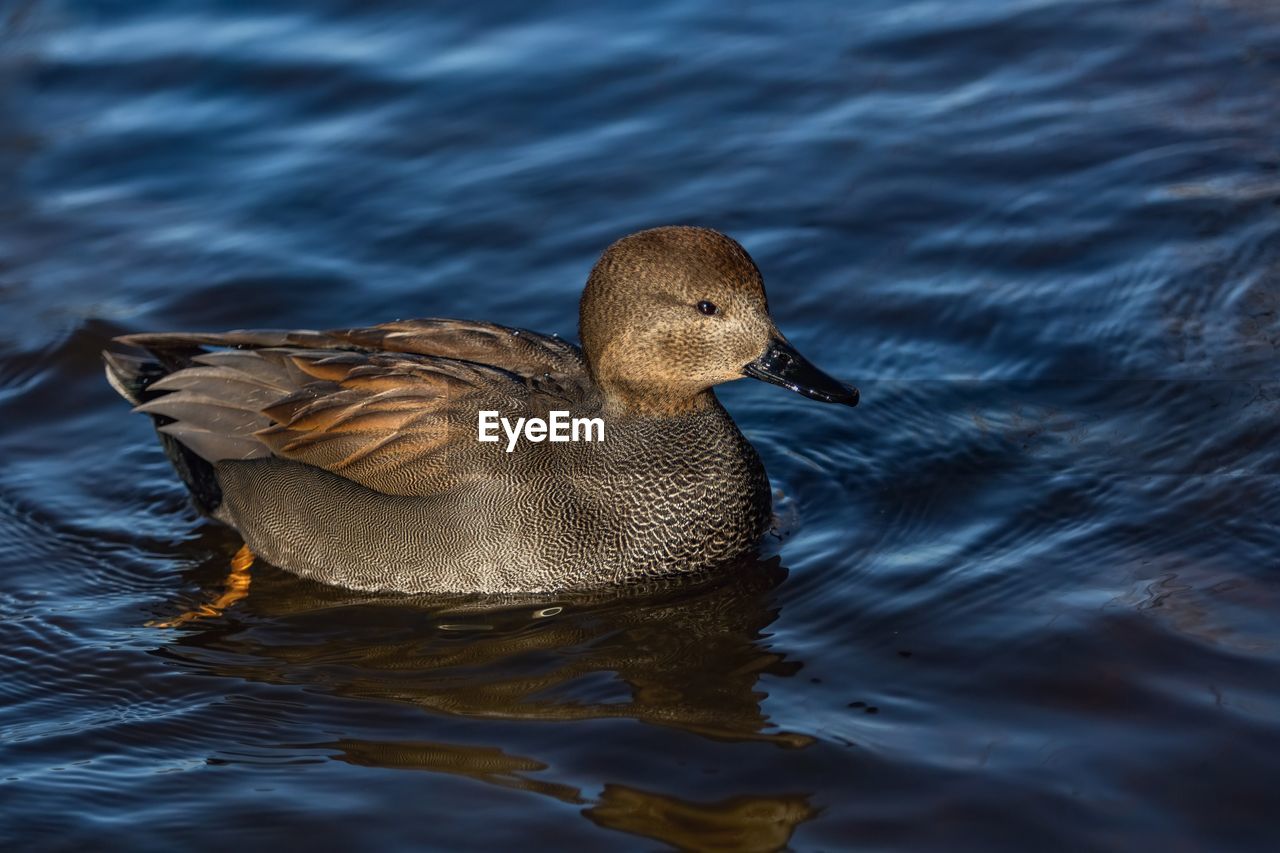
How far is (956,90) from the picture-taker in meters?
9.37

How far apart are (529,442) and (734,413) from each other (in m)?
1.48

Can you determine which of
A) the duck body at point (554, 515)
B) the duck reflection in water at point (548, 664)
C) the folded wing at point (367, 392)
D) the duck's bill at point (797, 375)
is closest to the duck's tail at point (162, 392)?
the folded wing at point (367, 392)

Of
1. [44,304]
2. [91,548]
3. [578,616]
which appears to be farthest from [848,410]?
[44,304]

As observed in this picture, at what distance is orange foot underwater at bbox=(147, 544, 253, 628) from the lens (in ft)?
20.1

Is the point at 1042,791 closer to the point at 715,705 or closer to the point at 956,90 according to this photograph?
the point at 715,705

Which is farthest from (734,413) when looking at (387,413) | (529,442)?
(387,413)

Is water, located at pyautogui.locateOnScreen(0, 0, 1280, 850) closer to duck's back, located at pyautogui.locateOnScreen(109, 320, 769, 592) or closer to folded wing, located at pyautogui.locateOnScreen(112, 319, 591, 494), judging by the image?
→ duck's back, located at pyautogui.locateOnScreen(109, 320, 769, 592)

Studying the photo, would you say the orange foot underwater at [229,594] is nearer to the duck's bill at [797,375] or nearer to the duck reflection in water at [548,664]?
the duck reflection in water at [548,664]

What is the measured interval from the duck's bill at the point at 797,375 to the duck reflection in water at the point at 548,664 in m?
0.66

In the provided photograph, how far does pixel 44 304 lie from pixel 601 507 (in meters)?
3.84

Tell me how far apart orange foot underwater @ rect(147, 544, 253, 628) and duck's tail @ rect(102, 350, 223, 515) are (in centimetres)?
26

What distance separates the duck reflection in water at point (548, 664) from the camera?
4.82 metres

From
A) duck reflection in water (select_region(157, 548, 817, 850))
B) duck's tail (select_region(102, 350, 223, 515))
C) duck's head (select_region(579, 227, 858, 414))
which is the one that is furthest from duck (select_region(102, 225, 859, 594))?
duck's tail (select_region(102, 350, 223, 515))

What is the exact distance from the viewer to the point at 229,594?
20.9 feet
